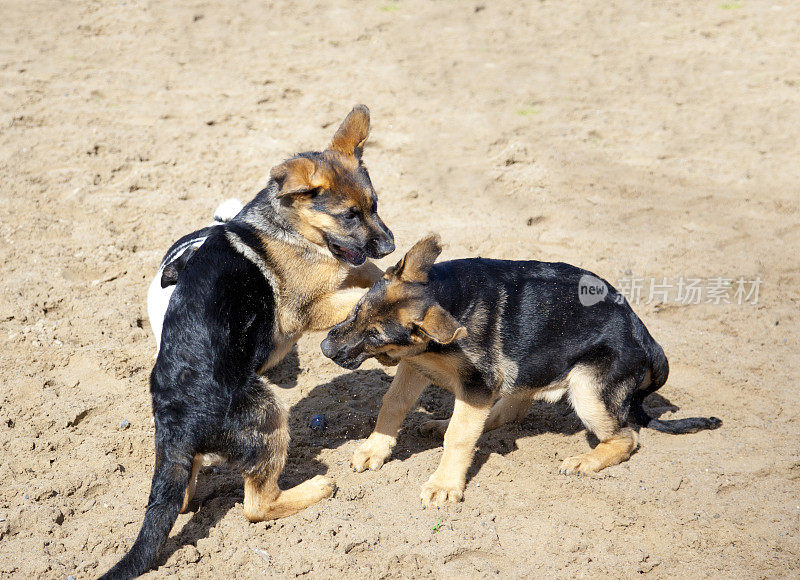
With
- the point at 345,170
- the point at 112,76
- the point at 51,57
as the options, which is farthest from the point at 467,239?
the point at 51,57

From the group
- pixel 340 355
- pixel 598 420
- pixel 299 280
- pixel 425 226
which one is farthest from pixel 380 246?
pixel 425 226

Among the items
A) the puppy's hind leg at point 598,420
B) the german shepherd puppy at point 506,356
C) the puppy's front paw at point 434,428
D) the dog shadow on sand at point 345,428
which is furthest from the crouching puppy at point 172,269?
the puppy's hind leg at point 598,420

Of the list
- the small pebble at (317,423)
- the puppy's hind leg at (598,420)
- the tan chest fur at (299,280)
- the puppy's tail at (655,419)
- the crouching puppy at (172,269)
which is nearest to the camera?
the tan chest fur at (299,280)

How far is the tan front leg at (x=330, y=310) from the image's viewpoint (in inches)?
225

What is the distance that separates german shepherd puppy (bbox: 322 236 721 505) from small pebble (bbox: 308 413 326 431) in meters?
0.57

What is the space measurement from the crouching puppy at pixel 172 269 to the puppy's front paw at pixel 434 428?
230 cm

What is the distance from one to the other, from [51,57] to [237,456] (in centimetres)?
902

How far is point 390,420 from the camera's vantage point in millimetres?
5879

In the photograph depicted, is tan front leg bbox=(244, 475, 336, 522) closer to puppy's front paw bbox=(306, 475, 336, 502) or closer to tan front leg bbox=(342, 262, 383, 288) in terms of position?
puppy's front paw bbox=(306, 475, 336, 502)

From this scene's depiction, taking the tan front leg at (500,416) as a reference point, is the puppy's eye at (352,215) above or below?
above

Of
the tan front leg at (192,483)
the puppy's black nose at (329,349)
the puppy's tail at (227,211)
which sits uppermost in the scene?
the puppy's tail at (227,211)

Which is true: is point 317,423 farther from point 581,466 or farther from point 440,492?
point 581,466

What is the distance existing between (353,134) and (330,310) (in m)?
1.51

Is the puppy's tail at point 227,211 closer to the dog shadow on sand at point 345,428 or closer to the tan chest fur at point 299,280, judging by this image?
the tan chest fur at point 299,280
